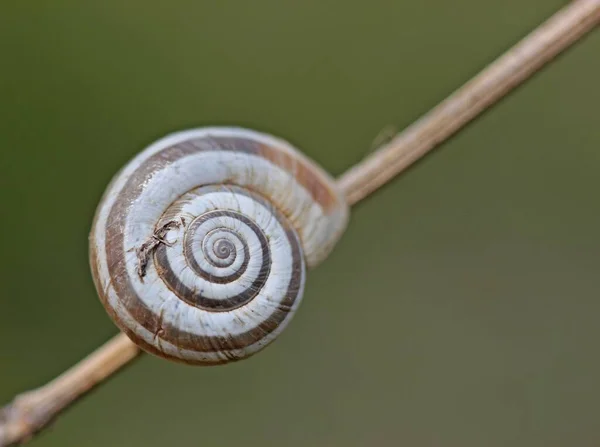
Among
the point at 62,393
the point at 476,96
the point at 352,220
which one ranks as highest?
the point at 62,393

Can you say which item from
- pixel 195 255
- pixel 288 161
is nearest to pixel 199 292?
pixel 195 255

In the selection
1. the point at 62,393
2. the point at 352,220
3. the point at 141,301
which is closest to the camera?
the point at 141,301

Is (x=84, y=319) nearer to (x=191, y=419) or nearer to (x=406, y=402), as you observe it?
(x=191, y=419)

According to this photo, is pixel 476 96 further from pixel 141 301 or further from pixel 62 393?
pixel 62 393

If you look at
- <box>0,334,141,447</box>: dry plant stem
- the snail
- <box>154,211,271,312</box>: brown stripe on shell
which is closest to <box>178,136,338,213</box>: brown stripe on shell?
the snail

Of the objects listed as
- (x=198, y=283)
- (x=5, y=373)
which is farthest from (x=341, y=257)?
(x=198, y=283)

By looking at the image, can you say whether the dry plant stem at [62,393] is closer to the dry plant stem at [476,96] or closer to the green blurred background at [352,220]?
the dry plant stem at [476,96]
